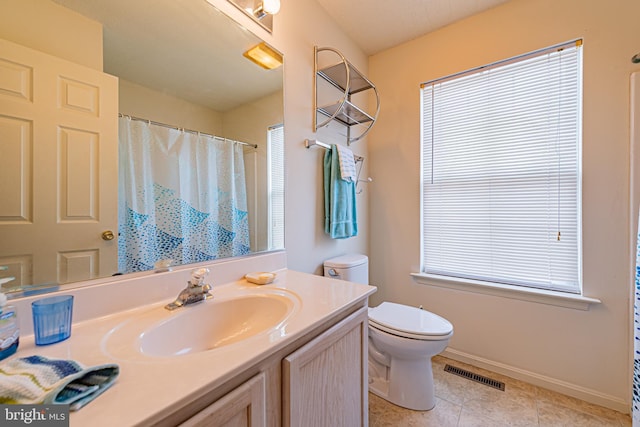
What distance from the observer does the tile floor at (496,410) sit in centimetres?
128

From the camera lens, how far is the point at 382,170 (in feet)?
6.96

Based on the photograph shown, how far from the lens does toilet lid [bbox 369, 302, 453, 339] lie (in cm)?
128

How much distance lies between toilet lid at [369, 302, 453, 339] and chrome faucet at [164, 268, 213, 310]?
944 mm

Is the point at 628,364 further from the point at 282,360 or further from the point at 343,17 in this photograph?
the point at 343,17

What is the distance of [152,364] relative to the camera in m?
0.51

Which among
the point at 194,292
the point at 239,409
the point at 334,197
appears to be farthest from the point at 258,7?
the point at 239,409

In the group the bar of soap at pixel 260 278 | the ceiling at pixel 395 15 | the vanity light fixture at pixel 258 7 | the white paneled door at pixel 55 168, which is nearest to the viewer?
the white paneled door at pixel 55 168

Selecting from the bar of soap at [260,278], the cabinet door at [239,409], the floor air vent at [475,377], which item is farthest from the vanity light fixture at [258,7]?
the floor air vent at [475,377]

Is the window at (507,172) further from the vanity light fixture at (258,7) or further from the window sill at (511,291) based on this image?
the vanity light fixture at (258,7)

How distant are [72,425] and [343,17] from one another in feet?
7.27

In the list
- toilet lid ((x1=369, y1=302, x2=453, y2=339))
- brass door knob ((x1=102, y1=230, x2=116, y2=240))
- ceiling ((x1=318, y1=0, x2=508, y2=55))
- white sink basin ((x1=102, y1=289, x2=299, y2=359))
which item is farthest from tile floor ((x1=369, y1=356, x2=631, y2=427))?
ceiling ((x1=318, y1=0, x2=508, y2=55))

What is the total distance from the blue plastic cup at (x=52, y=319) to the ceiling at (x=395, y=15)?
1.98m

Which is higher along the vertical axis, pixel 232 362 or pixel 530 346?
pixel 232 362

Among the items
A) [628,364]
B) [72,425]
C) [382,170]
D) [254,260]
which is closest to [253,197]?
[254,260]
